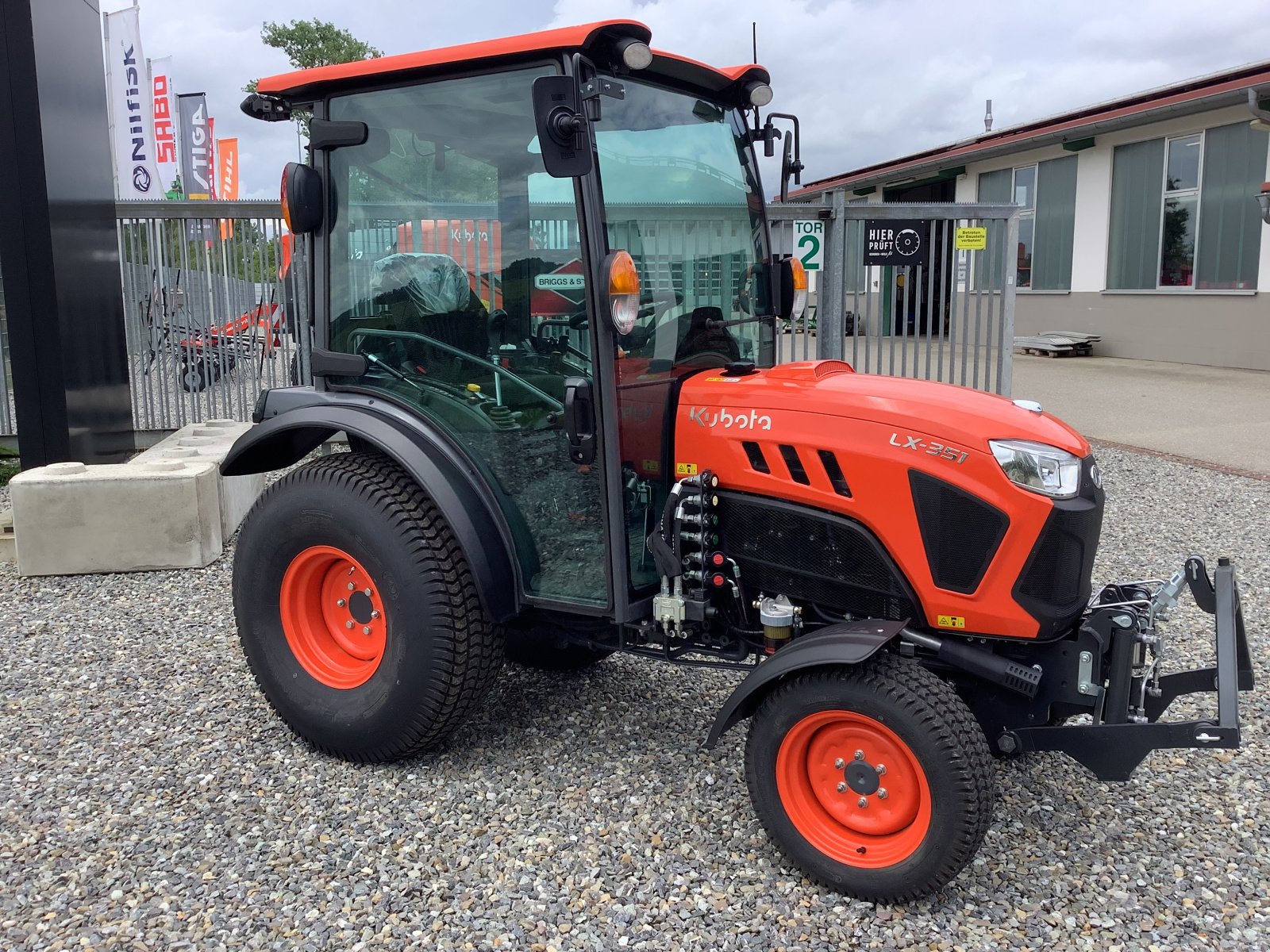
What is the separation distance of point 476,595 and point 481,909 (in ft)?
3.04

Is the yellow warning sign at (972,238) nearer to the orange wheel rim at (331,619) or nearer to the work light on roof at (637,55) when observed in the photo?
the work light on roof at (637,55)

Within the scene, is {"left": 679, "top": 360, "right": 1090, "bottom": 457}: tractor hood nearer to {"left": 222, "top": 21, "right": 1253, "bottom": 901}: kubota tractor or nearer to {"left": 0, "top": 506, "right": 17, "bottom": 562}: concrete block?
{"left": 222, "top": 21, "right": 1253, "bottom": 901}: kubota tractor

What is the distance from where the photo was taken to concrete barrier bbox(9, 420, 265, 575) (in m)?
5.43

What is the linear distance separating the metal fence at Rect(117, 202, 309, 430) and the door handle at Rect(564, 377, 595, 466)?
584 centimetres

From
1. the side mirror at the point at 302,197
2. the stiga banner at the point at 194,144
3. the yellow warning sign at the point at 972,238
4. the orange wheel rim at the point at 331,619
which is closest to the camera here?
the side mirror at the point at 302,197

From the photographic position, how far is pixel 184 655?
4.39m

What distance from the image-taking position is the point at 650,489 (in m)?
3.07

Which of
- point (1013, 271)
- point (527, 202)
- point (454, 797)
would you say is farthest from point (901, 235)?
point (454, 797)

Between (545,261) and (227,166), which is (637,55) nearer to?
(545,261)

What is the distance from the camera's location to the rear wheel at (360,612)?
10.3 ft

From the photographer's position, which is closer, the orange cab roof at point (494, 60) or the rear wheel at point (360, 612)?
the orange cab roof at point (494, 60)

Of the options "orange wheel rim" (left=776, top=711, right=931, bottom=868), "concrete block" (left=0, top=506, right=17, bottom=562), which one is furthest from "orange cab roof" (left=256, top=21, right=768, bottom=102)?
"concrete block" (left=0, top=506, right=17, bottom=562)

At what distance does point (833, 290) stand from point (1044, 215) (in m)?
11.8

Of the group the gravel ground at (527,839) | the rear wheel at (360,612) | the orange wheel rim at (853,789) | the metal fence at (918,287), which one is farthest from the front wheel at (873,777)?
the metal fence at (918,287)
